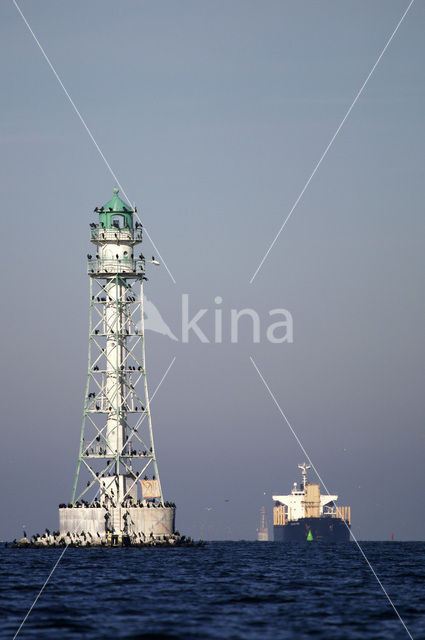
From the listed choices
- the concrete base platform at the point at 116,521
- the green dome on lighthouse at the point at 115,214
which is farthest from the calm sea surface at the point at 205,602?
the green dome on lighthouse at the point at 115,214

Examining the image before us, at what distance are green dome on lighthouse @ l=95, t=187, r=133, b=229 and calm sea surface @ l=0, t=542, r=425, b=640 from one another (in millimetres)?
50518

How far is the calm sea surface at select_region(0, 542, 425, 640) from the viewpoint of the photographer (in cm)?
5066

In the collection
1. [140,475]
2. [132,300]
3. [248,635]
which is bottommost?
[248,635]

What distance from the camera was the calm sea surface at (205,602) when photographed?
50656 millimetres

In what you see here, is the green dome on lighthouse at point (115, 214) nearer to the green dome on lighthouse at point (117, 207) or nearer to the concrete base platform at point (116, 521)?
the green dome on lighthouse at point (117, 207)

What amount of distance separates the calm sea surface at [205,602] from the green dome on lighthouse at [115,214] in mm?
50518

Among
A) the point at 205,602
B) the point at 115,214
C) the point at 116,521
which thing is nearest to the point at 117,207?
the point at 115,214

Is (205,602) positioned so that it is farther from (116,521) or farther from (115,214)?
(115,214)

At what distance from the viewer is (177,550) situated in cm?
12988

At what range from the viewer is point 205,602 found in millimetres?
61969

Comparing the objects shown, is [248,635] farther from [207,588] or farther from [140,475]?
[140,475]

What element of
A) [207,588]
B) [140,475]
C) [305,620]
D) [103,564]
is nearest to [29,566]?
[103,564]

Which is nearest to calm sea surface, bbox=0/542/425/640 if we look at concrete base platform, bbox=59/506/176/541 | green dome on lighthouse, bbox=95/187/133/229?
concrete base platform, bbox=59/506/176/541

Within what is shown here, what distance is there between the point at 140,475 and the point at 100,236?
2709 centimetres
